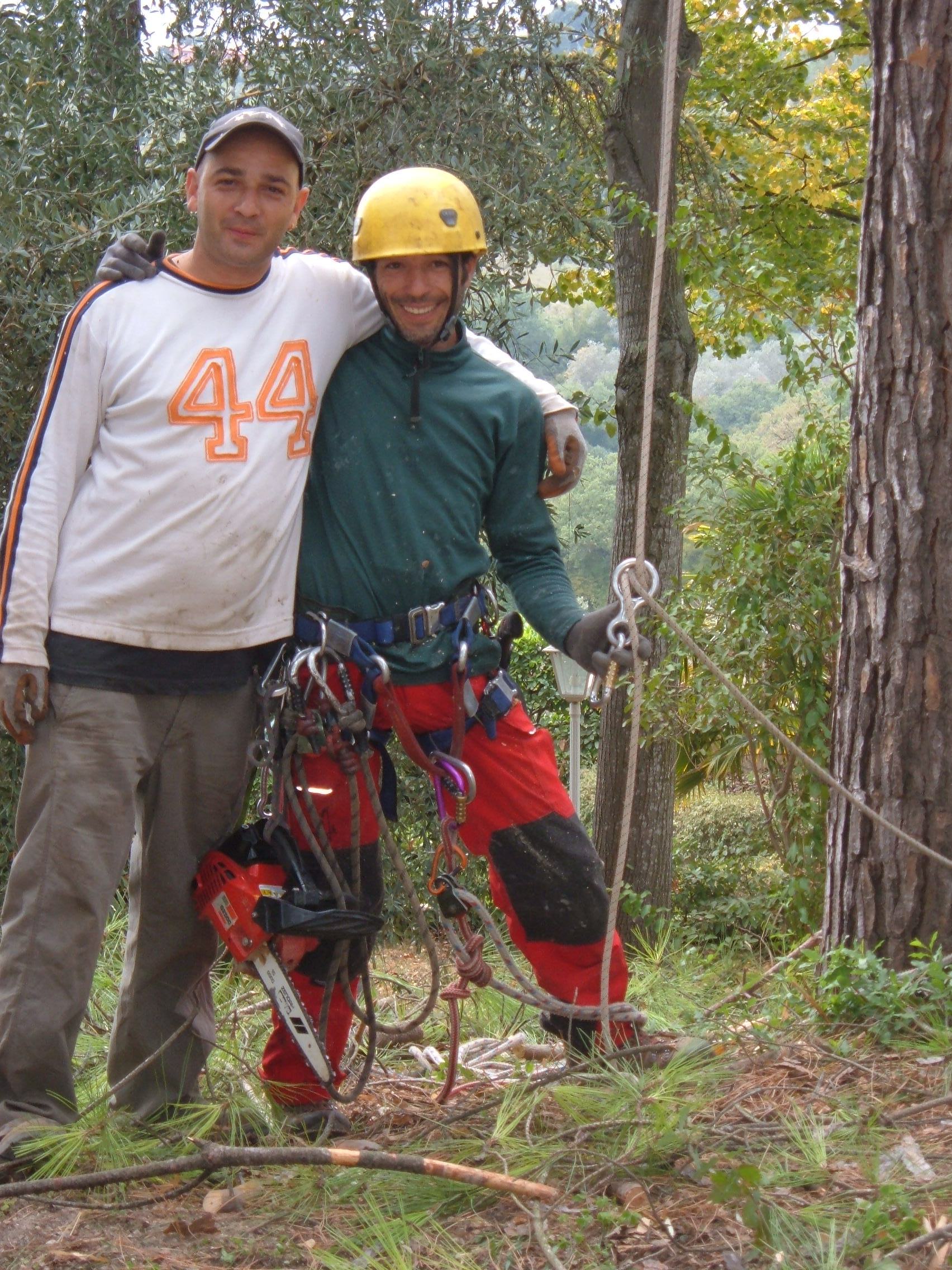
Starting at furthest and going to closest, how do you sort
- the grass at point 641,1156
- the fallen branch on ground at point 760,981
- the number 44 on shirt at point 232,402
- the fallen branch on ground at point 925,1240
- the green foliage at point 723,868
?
the green foliage at point 723,868 < the fallen branch on ground at point 760,981 < the number 44 on shirt at point 232,402 < the grass at point 641,1156 < the fallen branch on ground at point 925,1240

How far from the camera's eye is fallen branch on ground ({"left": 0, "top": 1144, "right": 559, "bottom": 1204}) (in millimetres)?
2607

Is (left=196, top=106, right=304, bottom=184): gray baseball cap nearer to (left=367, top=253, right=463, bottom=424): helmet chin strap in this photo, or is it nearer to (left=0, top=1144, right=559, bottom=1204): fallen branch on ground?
(left=367, top=253, right=463, bottom=424): helmet chin strap

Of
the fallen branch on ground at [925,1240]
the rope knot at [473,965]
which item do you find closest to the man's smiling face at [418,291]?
the rope knot at [473,965]

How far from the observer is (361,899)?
11.0 ft

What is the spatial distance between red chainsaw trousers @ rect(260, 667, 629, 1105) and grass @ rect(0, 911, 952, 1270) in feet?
0.68

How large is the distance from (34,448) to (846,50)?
11.5 metres

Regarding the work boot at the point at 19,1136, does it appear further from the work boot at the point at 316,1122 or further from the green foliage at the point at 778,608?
the green foliage at the point at 778,608

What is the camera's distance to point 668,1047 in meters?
3.34

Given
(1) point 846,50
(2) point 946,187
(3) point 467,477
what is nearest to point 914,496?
(2) point 946,187

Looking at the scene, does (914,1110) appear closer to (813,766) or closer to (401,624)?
(813,766)

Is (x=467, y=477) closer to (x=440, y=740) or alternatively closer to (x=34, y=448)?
(x=440, y=740)

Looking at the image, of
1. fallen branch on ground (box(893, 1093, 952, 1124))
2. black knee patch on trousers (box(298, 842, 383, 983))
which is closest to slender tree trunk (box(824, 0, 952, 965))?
fallen branch on ground (box(893, 1093, 952, 1124))

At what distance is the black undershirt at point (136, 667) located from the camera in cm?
301

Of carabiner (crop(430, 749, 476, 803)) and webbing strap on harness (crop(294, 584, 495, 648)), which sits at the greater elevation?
webbing strap on harness (crop(294, 584, 495, 648))
